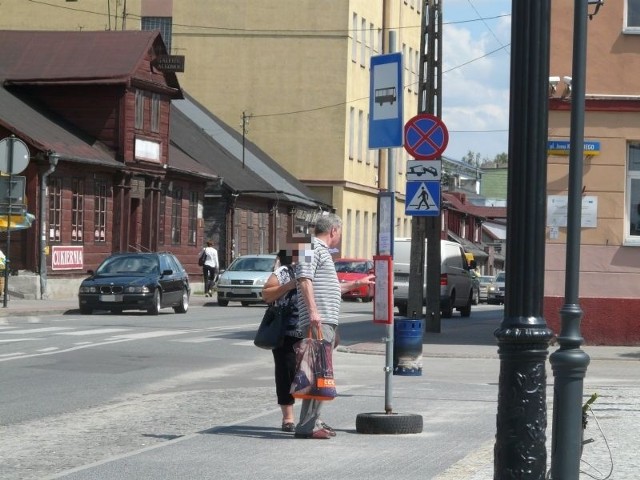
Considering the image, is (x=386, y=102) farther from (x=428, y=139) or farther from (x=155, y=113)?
(x=155, y=113)

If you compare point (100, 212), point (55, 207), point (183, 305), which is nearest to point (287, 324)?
point (183, 305)

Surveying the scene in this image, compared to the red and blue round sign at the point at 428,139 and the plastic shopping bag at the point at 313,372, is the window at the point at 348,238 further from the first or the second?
the plastic shopping bag at the point at 313,372

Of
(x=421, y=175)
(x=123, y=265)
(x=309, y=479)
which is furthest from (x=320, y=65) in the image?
(x=309, y=479)

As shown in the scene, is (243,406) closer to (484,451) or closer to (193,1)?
(484,451)

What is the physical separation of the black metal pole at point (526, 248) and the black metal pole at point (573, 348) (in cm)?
106

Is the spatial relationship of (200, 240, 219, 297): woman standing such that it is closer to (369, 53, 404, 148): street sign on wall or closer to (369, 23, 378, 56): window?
(369, 23, 378, 56): window

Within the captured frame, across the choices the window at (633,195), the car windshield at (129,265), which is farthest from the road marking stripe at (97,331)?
the window at (633,195)

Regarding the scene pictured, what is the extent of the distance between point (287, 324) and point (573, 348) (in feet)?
14.6

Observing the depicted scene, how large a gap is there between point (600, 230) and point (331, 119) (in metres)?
47.7

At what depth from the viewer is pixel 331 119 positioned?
70375 millimetres

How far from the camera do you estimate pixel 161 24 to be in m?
73.9

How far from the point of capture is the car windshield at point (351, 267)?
5031 centimetres

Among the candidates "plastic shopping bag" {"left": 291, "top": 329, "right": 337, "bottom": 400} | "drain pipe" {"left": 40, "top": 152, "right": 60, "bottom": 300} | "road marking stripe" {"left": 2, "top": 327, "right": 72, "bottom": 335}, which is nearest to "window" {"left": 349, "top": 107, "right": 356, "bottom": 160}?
"drain pipe" {"left": 40, "top": 152, "right": 60, "bottom": 300}

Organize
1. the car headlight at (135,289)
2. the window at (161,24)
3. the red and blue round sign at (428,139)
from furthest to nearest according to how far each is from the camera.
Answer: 1. the window at (161,24)
2. the car headlight at (135,289)
3. the red and blue round sign at (428,139)
